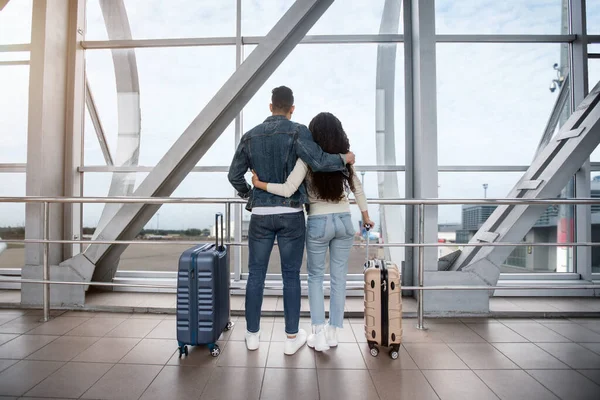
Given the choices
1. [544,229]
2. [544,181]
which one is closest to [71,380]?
[544,181]

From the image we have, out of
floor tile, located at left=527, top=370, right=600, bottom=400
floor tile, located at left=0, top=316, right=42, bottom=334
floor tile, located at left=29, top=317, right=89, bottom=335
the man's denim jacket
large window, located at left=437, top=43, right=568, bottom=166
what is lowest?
floor tile, located at left=527, top=370, right=600, bottom=400

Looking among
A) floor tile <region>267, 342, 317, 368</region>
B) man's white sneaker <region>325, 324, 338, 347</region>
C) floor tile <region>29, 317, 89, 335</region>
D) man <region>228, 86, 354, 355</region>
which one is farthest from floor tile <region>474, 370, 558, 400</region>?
floor tile <region>29, 317, 89, 335</region>

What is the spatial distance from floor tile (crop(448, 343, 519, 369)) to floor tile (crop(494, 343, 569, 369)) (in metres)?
0.05

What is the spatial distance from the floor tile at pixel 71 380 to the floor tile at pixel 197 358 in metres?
0.37

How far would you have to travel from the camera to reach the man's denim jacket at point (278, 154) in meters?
2.14

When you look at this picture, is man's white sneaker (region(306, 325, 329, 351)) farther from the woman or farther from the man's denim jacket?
the man's denim jacket

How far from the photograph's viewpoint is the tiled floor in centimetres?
182

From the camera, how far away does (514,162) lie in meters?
4.08

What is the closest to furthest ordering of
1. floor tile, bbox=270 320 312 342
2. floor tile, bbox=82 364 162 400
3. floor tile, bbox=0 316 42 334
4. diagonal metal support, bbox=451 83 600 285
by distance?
1. floor tile, bbox=82 364 162 400
2. floor tile, bbox=270 320 312 342
3. floor tile, bbox=0 316 42 334
4. diagonal metal support, bbox=451 83 600 285

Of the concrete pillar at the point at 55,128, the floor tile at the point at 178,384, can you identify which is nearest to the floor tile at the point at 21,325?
the concrete pillar at the point at 55,128

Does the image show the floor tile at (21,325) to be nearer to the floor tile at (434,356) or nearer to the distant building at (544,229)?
the floor tile at (434,356)

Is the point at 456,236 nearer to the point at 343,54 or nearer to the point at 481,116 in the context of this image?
the point at 481,116

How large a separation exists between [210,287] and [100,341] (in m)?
0.97

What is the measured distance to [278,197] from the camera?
7.13 ft
